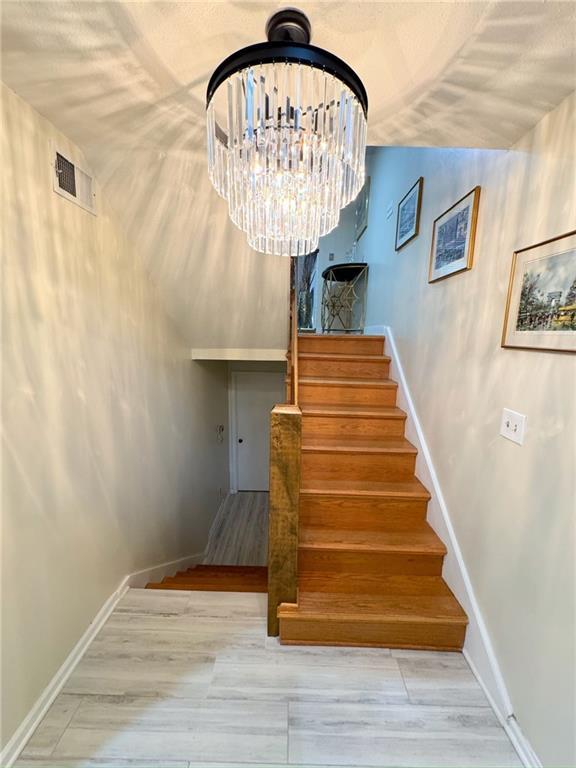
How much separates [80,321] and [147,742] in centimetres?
166

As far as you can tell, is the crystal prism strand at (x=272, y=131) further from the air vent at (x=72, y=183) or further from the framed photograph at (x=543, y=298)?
the air vent at (x=72, y=183)

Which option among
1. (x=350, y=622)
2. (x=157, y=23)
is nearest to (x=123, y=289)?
(x=157, y=23)

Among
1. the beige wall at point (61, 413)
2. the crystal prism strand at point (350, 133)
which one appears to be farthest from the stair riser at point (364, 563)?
A: the crystal prism strand at point (350, 133)

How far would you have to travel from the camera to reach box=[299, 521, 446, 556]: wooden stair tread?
1706mm

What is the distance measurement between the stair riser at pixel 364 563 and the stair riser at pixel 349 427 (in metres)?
0.86

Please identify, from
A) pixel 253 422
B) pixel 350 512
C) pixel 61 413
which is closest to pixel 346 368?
pixel 350 512

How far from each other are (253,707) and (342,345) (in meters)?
2.61

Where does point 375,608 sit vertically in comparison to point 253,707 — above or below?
above

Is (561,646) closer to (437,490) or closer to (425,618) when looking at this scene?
(425,618)

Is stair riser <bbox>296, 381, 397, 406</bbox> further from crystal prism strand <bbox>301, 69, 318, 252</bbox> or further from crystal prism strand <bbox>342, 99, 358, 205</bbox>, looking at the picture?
crystal prism strand <bbox>342, 99, 358, 205</bbox>

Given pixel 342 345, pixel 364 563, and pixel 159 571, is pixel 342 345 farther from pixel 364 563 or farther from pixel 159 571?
pixel 159 571

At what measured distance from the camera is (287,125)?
0.73 m

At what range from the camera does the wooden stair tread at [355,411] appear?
238 cm

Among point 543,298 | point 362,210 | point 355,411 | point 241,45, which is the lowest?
point 355,411
